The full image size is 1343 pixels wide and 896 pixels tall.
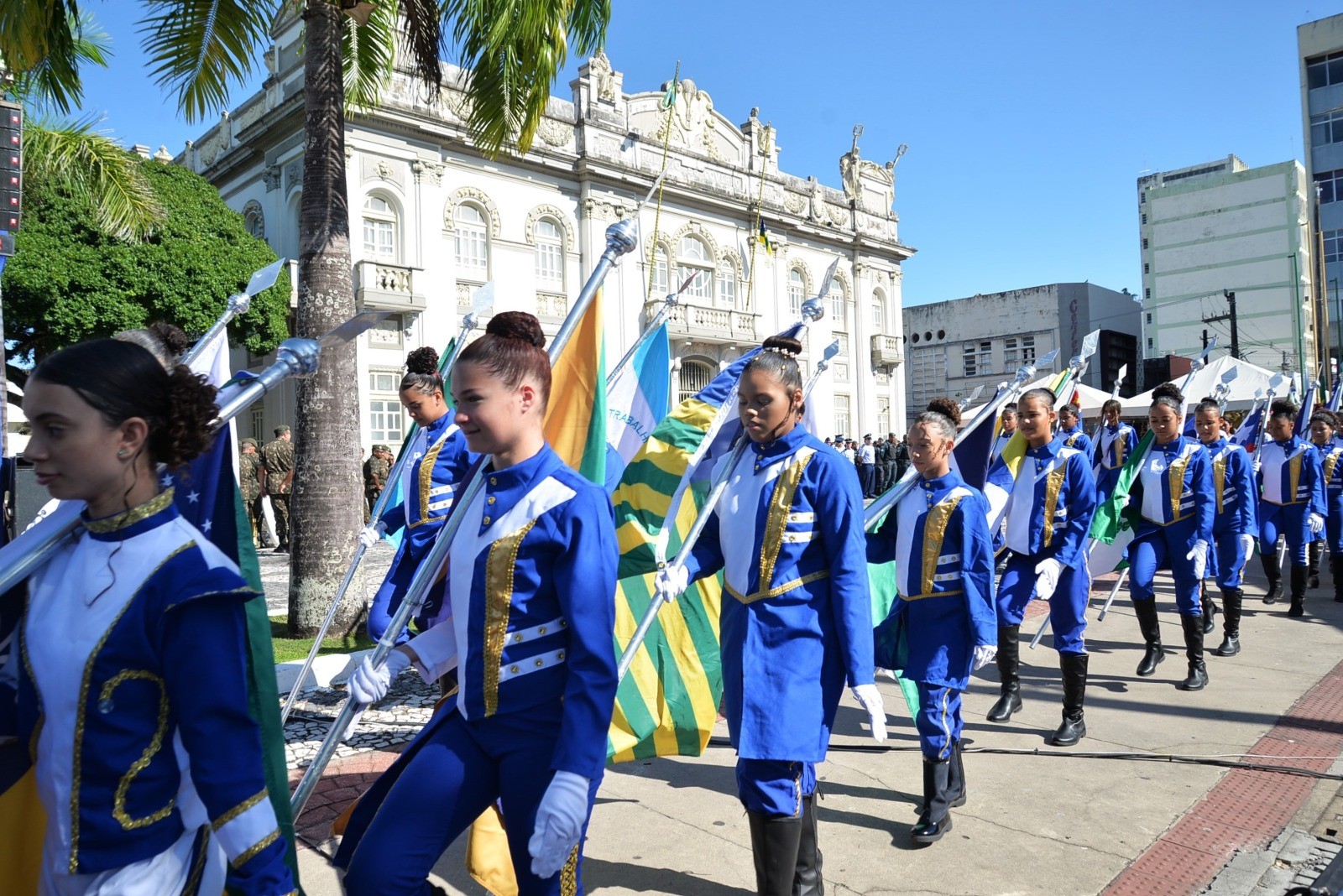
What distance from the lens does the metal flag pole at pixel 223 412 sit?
1.91 meters

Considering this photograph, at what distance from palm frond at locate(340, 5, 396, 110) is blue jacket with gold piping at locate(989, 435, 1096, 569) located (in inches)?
279

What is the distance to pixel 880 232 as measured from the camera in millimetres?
36219

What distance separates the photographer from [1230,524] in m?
7.86

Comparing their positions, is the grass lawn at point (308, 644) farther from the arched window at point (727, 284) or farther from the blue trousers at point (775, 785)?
the arched window at point (727, 284)

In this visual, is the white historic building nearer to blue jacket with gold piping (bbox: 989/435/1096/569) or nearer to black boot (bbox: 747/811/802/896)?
blue jacket with gold piping (bbox: 989/435/1096/569)

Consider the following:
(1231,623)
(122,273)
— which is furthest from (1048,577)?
(122,273)

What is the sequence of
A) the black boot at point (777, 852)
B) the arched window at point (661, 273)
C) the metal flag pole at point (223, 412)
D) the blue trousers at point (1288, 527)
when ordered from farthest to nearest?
the arched window at point (661, 273)
the blue trousers at point (1288, 527)
the black boot at point (777, 852)
the metal flag pole at point (223, 412)

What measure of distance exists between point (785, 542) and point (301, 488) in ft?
19.8

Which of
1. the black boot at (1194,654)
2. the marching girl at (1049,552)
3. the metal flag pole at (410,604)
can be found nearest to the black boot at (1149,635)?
the black boot at (1194,654)

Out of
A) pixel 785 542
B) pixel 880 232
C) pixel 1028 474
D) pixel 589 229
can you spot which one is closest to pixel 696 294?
pixel 589 229

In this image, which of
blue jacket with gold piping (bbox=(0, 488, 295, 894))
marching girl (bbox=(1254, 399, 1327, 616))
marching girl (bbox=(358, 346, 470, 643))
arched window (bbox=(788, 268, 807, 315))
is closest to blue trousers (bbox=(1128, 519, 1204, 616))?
marching girl (bbox=(1254, 399, 1327, 616))

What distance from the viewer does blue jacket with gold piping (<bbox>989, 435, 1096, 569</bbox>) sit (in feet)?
18.4

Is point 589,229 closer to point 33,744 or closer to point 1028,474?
point 1028,474

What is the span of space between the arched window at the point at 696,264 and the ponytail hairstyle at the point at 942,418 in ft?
79.3
